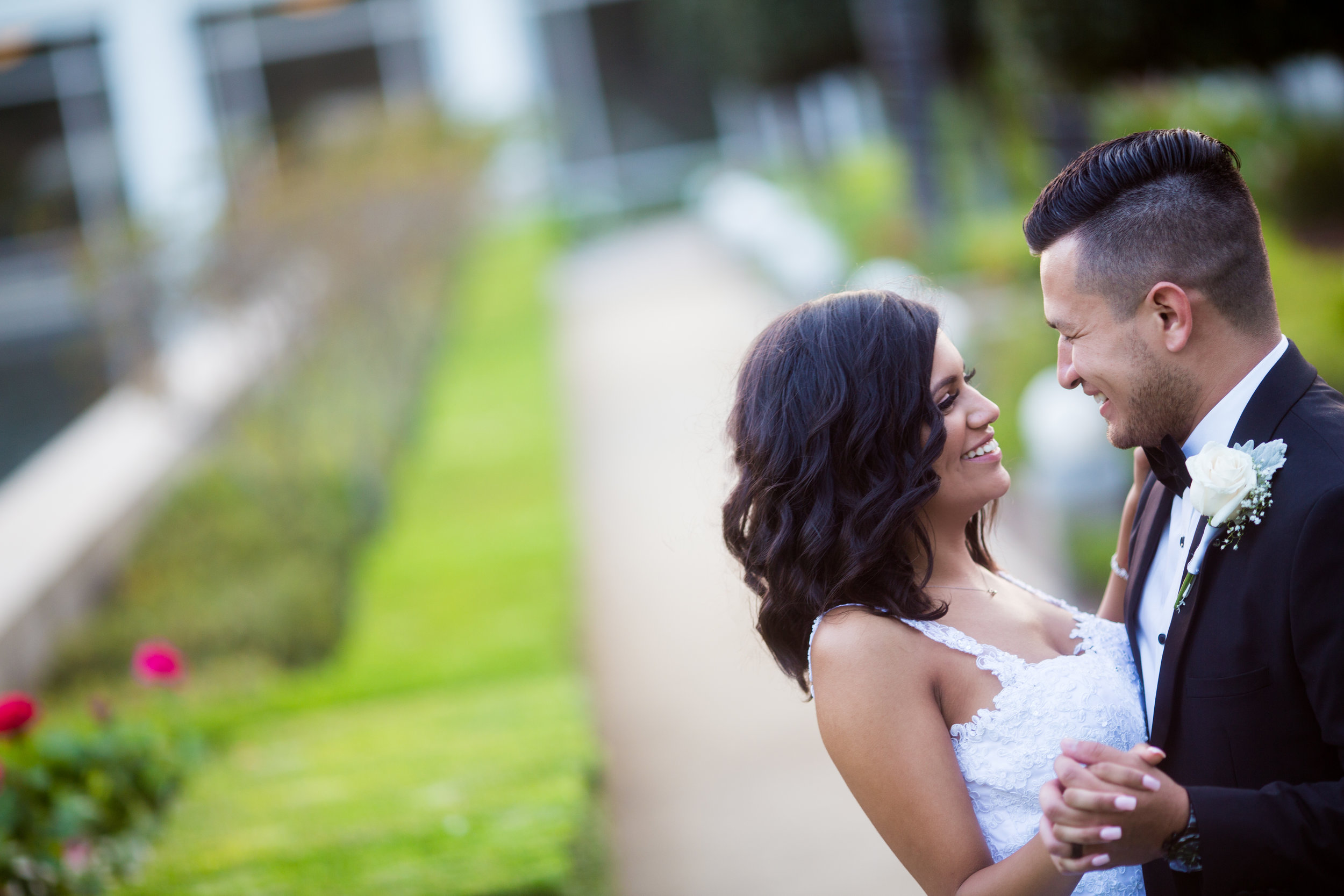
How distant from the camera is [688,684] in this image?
217 inches

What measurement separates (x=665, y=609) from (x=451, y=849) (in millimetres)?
2903

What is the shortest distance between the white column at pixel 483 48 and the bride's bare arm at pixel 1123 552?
24.7 m

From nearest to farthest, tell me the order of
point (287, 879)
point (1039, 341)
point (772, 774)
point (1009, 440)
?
point (287, 879) < point (772, 774) < point (1009, 440) < point (1039, 341)

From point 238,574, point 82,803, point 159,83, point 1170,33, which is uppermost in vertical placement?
point 159,83

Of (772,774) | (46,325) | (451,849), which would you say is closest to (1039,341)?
(772,774)

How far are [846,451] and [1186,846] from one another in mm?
730

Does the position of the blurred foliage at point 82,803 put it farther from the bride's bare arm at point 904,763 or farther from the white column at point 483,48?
the white column at point 483,48

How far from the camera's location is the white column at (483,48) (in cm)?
2562

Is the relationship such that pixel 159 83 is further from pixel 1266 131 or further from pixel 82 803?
pixel 82 803

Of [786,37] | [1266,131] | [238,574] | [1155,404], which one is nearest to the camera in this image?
[1155,404]

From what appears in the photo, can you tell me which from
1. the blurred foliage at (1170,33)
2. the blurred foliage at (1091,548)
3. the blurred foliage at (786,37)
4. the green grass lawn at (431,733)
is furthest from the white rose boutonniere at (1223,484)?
the blurred foliage at (786,37)

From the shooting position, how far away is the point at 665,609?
6.45 metres

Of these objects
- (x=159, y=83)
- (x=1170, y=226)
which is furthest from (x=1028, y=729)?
(x=159, y=83)

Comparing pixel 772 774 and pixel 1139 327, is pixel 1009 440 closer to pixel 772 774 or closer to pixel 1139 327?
pixel 772 774
